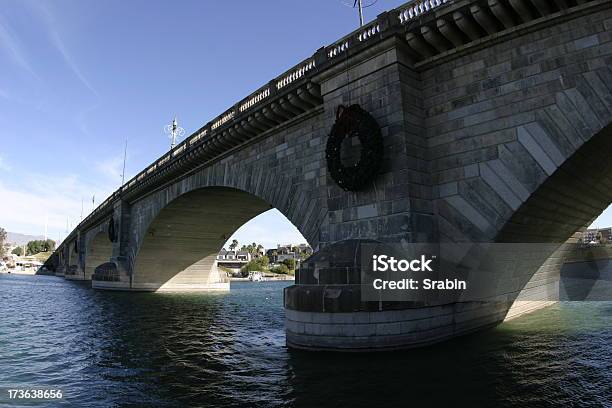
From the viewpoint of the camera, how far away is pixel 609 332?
15805mm

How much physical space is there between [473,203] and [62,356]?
14.0 m

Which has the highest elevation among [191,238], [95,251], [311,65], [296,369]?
[311,65]

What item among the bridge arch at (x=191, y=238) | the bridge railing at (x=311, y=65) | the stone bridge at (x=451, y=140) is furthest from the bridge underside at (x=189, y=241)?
the stone bridge at (x=451, y=140)

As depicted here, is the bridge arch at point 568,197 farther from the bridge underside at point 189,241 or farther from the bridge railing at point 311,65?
the bridge underside at point 189,241

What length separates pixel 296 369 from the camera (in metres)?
10.7

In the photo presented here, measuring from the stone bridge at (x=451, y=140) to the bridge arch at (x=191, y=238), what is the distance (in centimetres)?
1475

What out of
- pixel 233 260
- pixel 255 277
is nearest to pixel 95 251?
pixel 255 277

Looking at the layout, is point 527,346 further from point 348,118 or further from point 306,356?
point 348,118

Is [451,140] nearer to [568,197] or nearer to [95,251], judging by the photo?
[568,197]

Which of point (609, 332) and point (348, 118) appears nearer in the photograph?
point (348, 118)

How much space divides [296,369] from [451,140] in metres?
8.37

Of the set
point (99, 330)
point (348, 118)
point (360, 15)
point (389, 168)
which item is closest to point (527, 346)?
point (389, 168)

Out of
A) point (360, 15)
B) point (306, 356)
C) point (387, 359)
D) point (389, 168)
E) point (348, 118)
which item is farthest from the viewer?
point (360, 15)

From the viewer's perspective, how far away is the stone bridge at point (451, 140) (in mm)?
10977
